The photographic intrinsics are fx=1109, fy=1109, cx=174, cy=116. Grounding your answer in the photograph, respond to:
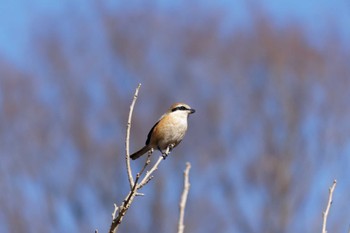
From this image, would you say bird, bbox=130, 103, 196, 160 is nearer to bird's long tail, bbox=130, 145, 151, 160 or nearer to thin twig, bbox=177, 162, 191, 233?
bird's long tail, bbox=130, 145, 151, 160

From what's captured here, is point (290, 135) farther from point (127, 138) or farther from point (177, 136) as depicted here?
point (127, 138)

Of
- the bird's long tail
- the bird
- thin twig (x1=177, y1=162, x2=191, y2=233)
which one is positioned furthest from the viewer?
the bird's long tail

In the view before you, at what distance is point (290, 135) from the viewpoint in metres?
23.9

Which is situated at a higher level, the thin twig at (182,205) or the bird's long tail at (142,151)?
the bird's long tail at (142,151)

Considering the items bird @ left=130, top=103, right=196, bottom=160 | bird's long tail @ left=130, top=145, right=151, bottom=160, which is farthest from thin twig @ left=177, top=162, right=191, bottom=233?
bird's long tail @ left=130, top=145, right=151, bottom=160

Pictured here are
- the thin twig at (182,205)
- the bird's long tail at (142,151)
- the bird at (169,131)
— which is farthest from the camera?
the bird's long tail at (142,151)

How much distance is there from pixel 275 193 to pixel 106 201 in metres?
3.71

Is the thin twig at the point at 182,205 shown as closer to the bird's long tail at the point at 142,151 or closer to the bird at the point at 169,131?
the bird at the point at 169,131

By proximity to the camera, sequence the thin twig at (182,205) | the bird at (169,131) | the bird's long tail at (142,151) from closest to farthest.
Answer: the thin twig at (182,205) < the bird at (169,131) < the bird's long tail at (142,151)

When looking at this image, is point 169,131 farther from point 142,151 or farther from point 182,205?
point 182,205

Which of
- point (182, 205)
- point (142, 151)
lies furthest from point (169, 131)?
point (182, 205)

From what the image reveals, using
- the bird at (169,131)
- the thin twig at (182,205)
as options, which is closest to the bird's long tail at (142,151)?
the bird at (169,131)

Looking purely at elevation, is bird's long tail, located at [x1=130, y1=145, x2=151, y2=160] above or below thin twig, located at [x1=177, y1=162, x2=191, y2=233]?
above

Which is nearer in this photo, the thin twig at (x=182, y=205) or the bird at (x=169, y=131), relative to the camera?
the thin twig at (x=182, y=205)
